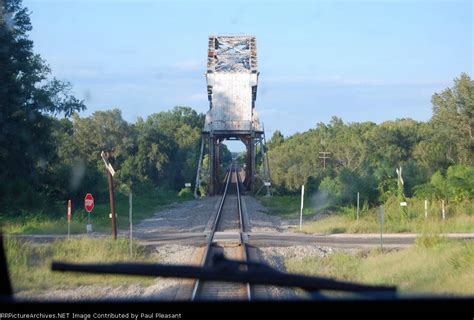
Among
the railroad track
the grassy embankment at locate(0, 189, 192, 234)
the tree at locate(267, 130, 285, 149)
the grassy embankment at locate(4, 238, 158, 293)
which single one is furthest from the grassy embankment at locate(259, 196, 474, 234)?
the tree at locate(267, 130, 285, 149)

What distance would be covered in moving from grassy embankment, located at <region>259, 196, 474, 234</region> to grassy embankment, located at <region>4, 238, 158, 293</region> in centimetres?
1161

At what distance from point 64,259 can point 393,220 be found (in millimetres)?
17933

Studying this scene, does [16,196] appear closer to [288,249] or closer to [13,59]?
[13,59]

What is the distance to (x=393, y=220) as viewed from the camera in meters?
30.8

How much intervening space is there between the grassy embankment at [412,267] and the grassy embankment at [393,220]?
714 centimetres

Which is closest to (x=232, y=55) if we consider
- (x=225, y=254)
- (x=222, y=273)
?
(x=225, y=254)

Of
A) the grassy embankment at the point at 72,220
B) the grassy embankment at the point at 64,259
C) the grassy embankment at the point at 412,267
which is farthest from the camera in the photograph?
the grassy embankment at the point at 72,220

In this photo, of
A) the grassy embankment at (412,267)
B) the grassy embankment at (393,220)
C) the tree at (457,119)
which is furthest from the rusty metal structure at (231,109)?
the grassy embankment at (412,267)

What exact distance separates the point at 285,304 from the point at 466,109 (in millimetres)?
46271

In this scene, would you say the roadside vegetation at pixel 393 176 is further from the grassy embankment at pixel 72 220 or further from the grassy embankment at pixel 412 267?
the grassy embankment at pixel 412 267

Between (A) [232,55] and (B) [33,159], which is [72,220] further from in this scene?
(A) [232,55]

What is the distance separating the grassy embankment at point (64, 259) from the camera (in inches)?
500

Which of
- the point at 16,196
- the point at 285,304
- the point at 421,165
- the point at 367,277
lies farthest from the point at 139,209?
the point at 285,304

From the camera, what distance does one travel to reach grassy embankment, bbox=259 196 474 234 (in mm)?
28000
